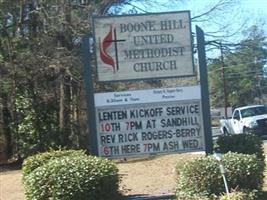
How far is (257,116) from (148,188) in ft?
62.9

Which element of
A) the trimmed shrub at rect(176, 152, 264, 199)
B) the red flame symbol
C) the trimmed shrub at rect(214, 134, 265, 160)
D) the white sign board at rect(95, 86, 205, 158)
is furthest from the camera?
the red flame symbol

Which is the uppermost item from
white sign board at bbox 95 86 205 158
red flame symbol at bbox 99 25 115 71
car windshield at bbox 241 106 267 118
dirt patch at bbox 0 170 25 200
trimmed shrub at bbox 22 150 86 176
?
red flame symbol at bbox 99 25 115 71

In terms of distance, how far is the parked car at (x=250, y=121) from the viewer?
1227 inches

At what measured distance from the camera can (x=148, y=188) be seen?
1357 centimetres

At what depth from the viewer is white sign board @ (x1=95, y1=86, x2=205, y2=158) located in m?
11.7

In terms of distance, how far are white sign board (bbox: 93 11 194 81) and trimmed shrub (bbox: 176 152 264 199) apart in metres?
2.42

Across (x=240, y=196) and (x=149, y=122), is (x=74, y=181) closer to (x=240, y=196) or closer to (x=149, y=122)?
(x=149, y=122)

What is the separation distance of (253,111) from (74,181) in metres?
23.7

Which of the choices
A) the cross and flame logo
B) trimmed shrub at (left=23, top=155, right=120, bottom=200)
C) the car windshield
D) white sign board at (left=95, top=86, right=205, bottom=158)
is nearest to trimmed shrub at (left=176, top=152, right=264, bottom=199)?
trimmed shrub at (left=23, top=155, right=120, bottom=200)

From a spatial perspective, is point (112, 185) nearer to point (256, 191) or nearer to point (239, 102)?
point (256, 191)

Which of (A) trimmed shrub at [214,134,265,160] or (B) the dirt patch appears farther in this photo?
(B) the dirt patch

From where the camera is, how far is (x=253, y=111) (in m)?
32.4

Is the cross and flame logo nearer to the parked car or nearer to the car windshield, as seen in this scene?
the parked car

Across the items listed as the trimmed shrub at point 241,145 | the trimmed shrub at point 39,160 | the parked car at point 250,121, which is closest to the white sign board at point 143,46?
the trimmed shrub at point 241,145
